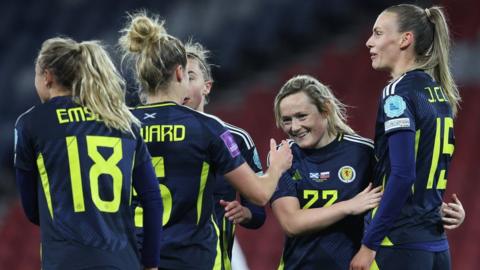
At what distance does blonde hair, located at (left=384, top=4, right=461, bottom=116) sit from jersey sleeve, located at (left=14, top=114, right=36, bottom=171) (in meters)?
1.49

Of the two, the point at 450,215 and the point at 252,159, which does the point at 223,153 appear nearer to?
the point at 252,159

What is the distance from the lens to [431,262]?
12.3 ft

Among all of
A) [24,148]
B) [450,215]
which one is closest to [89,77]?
[24,148]

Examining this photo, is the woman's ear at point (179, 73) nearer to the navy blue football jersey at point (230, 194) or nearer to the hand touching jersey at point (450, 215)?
the navy blue football jersey at point (230, 194)

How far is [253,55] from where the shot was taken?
11.2 metres

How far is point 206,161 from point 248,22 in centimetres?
778

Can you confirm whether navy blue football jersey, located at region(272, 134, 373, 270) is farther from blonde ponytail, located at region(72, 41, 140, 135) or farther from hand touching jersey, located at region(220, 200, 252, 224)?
blonde ponytail, located at region(72, 41, 140, 135)

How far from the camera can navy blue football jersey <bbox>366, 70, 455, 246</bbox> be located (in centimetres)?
373

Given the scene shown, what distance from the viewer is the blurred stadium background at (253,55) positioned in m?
9.02

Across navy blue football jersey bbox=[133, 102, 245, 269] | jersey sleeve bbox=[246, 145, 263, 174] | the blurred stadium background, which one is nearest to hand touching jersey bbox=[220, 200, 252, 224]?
jersey sleeve bbox=[246, 145, 263, 174]

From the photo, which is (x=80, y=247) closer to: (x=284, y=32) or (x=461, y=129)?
(x=461, y=129)

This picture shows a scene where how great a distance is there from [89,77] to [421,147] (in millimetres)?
1274

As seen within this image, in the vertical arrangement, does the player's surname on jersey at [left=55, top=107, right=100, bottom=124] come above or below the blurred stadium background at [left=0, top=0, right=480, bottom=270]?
below

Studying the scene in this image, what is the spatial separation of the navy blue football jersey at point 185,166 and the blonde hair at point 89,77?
1.00ft
